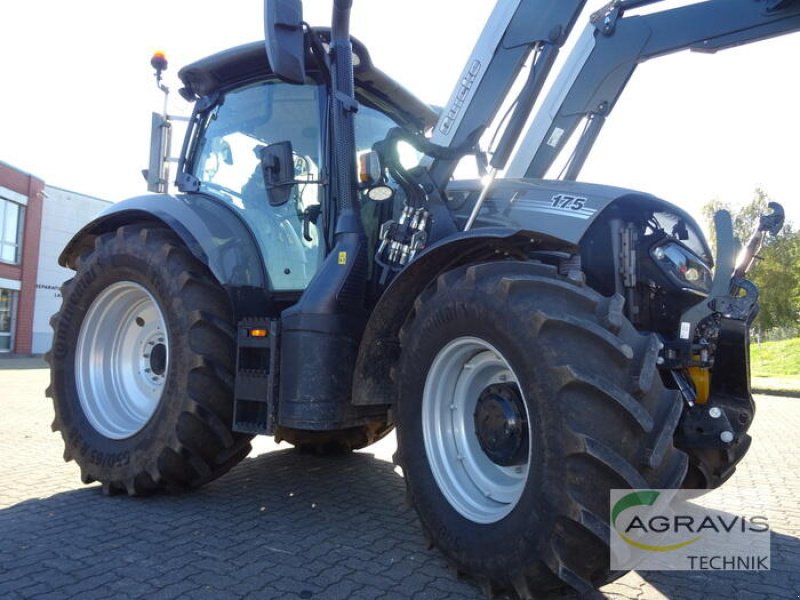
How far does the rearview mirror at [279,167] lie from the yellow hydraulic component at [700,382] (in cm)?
253

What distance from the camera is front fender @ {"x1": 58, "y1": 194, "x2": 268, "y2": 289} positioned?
3879 mm

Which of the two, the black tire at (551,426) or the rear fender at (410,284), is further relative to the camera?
the rear fender at (410,284)

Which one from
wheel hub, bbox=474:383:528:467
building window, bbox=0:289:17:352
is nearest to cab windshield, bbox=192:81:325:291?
wheel hub, bbox=474:383:528:467

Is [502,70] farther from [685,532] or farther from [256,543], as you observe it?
[256,543]

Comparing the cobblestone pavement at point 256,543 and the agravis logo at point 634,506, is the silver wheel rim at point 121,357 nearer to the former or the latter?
the cobblestone pavement at point 256,543

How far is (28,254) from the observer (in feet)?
79.3

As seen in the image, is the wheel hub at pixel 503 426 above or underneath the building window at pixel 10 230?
underneath

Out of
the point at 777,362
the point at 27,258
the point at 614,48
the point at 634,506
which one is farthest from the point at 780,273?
the point at 27,258

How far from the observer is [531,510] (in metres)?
2.32

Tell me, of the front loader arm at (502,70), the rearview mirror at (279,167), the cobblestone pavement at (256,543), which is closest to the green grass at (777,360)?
the cobblestone pavement at (256,543)

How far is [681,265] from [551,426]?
4.15ft

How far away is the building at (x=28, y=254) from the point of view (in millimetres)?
23406

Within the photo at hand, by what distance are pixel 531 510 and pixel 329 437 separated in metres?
2.80

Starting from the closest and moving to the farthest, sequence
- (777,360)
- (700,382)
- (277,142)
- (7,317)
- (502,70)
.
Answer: (700,382) → (502,70) → (277,142) → (7,317) → (777,360)
